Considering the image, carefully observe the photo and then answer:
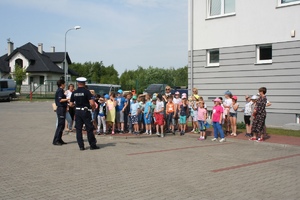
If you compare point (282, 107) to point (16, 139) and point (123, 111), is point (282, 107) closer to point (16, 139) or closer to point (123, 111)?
point (123, 111)

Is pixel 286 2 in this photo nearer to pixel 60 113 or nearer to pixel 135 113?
pixel 135 113

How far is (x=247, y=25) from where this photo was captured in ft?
53.5

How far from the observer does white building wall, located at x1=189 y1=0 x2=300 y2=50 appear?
49.7 ft

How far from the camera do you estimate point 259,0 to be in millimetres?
15906

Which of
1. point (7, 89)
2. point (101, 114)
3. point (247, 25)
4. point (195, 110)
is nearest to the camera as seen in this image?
point (101, 114)

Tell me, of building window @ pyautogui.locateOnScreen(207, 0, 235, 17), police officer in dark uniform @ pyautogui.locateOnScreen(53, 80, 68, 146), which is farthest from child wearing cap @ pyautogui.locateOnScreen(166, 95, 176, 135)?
building window @ pyautogui.locateOnScreen(207, 0, 235, 17)

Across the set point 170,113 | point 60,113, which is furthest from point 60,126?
point 170,113

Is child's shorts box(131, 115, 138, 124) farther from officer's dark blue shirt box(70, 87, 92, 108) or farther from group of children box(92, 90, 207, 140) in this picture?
officer's dark blue shirt box(70, 87, 92, 108)

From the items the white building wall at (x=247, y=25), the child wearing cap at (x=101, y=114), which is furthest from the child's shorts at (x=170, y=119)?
the white building wall at (x=247, y=25)

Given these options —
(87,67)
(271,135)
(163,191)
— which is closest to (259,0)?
(271,135)

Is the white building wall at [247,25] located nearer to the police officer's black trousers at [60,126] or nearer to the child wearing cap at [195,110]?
the child wearing cap at [195,110]

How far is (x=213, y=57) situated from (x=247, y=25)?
2.45 m

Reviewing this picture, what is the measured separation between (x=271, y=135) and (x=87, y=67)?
236ft

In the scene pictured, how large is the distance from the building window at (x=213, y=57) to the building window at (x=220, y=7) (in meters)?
1.78
